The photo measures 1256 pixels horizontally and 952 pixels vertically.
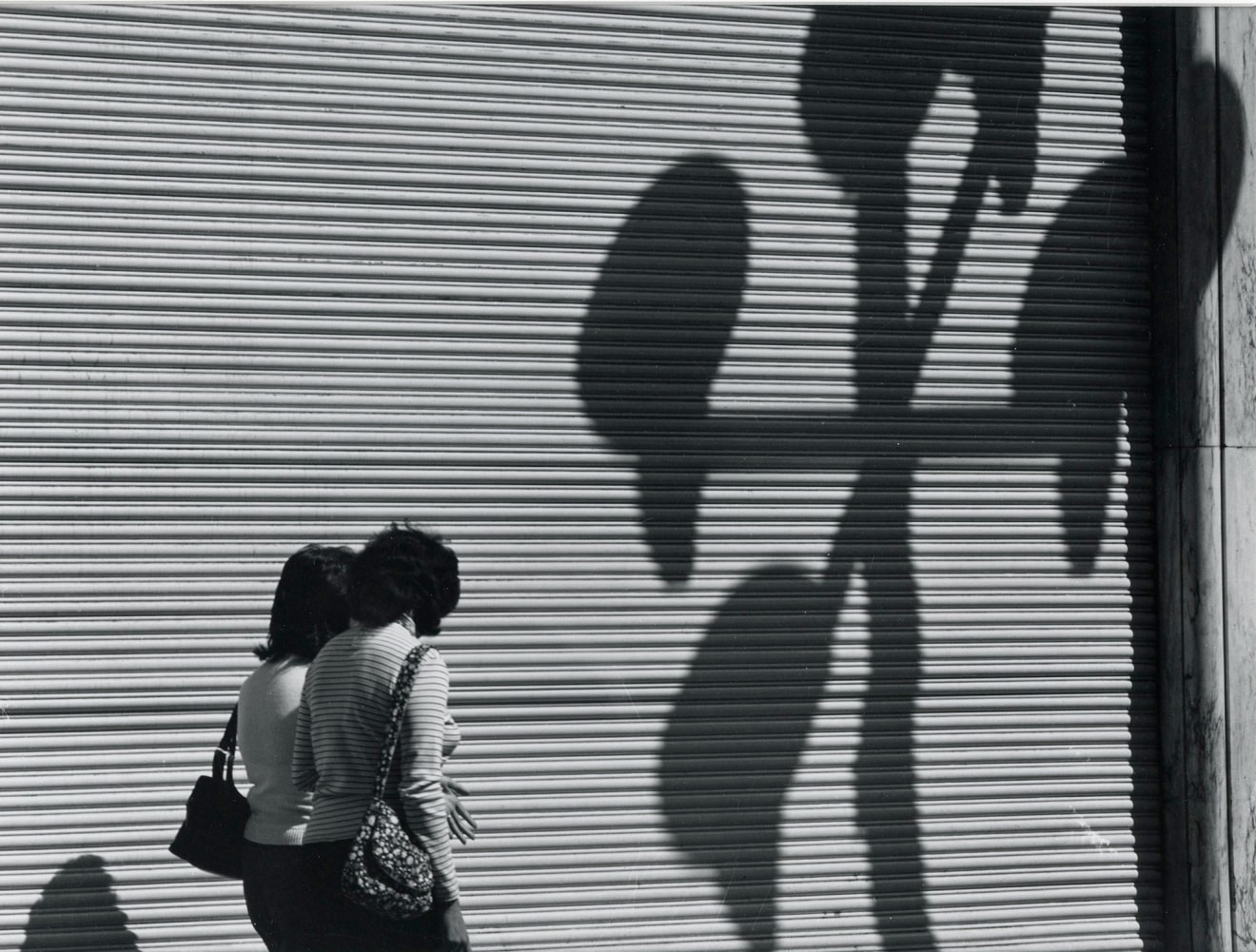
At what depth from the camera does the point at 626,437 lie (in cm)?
469

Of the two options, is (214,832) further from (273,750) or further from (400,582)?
(400,582)

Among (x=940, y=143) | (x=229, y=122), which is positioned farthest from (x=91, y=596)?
(x=940, y=143)

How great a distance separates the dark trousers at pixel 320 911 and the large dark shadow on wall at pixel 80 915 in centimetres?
83

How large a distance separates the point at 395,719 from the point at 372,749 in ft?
0.47

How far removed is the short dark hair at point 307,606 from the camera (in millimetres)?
3740

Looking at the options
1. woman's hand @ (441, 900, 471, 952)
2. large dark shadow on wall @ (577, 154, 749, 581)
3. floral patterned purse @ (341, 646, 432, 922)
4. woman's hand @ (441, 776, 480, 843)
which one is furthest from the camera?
large dark shadow on wall @ (577, 154, 749, 581)

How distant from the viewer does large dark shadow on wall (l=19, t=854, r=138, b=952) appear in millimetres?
4098

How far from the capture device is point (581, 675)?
4586mm

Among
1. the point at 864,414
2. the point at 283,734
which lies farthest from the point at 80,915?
the point at 864,414

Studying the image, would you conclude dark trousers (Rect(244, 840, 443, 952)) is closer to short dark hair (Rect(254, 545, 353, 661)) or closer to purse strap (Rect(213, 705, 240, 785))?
purse strap (Rect(213, 705, 240, 785))

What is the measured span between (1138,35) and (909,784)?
3240mm

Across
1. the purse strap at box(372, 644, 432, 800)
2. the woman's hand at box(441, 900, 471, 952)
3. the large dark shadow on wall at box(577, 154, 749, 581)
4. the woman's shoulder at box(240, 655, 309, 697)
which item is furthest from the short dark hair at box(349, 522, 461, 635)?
the large dark shadow on wall at box(577, 154, 749, 581)

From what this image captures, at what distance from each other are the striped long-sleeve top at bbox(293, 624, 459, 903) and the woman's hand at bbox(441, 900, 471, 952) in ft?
0.13

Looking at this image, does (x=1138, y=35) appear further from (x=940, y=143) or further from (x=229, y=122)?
(x=229, y=122)
